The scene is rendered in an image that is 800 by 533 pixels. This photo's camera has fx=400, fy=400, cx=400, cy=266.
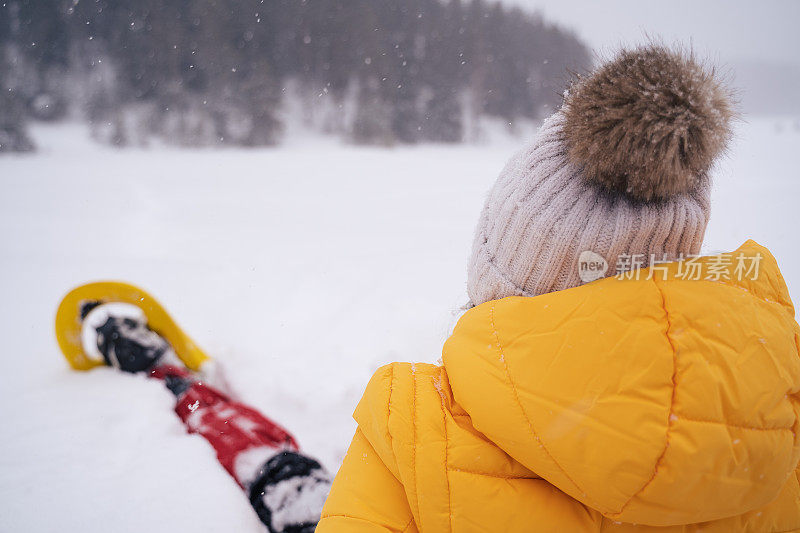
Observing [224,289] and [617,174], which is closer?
[617,174]

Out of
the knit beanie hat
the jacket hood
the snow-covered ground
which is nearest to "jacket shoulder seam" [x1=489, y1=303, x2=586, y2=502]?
the jacket hood

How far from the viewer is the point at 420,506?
687mm

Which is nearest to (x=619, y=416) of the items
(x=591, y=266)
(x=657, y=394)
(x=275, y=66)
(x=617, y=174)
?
(x=657, y=394)

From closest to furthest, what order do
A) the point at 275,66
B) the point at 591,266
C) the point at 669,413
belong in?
the point at 669,413 < the point at 591,266 < the point at 275,66

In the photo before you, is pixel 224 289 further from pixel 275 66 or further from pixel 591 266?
pixel 275 66

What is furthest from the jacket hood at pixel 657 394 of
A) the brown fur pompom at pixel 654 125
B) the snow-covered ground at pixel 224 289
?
the snow-covered ground at pixel 224 289

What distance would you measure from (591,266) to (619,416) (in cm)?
24

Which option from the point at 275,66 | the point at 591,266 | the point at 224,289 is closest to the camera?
the point at 591,266

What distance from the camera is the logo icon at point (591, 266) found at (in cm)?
66

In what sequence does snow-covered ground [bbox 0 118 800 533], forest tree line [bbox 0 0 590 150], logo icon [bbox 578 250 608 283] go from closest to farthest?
logo icon [bbox 578 250 608 283], snow-covered ground [bbox 0 118 800 533], forest tree line [bbox 0 0 590 150]

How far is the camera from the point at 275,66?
542 inches

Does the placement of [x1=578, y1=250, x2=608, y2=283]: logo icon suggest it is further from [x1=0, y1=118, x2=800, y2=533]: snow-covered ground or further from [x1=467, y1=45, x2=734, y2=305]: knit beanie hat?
[x1=0, y1=118, x2=800, y2=533]: snow-covered ground

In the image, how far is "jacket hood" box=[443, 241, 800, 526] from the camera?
1.75ft

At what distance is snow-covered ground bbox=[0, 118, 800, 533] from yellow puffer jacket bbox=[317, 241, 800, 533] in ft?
1.14
